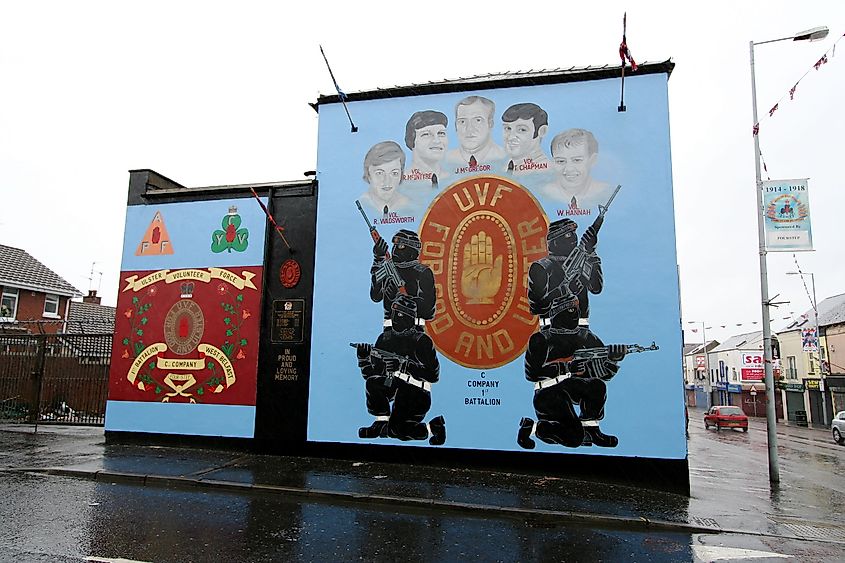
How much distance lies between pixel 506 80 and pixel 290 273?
20.8 ft

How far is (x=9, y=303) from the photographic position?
2636 centimetres

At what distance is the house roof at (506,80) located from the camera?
10717 mm

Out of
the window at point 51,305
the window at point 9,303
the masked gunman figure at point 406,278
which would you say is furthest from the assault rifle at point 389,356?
the window at point 51,305

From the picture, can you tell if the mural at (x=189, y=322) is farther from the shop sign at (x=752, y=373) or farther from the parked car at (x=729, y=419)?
the shop sign at (x=752, y=373)

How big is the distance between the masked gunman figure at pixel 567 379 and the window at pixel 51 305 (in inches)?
1115

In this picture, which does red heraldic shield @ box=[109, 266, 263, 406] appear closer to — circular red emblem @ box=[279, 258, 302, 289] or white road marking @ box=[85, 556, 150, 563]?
circular red emblem @ box=[279, 258, 302, 289]

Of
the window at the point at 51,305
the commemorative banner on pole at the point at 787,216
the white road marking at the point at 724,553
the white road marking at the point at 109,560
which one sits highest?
the commemorative banner on pole at the point at 787,216

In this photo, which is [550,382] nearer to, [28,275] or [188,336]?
[188,336]

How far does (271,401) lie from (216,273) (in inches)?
131

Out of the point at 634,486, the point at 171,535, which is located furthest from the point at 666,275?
the point at 171,535

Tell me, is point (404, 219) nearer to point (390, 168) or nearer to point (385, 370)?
point (390, 168)

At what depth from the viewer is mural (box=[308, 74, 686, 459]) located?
10125 mm

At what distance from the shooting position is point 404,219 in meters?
11.6

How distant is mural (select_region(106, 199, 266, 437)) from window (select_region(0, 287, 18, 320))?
57.9ft
